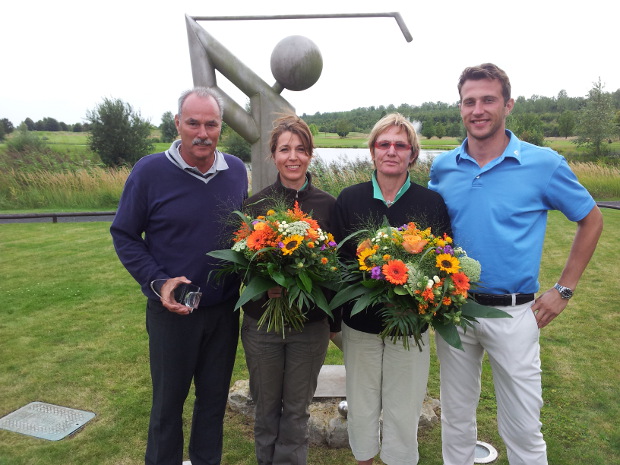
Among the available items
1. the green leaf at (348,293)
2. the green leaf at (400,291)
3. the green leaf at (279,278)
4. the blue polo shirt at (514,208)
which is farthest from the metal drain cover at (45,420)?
the blue polo shirt at (514,208)

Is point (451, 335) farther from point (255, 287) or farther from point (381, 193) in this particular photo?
point (255, 287)

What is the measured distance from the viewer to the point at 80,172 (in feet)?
56.6

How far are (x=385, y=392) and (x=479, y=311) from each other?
0.81m

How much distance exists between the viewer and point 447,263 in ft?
7.28

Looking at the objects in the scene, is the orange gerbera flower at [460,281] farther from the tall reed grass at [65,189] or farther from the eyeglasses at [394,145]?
the tall reed grass at [65,189]

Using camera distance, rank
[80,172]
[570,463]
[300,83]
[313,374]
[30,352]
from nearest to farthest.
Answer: [313,374] → [570,463] → [300,83] → [30,352] → [80,172]

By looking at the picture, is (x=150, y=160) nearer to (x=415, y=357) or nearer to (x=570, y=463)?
(x=415, y=357)

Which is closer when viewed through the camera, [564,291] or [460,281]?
[460,281]

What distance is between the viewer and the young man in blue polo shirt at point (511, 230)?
2.63 m

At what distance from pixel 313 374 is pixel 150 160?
5.28 feet

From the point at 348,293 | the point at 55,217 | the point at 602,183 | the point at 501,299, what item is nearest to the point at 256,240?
the point at 348,293

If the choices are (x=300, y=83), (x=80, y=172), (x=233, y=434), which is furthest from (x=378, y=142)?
(x=80, y=172)

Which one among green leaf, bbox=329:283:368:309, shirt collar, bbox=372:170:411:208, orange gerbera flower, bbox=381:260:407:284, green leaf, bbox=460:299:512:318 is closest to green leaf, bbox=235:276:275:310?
green leaf, bbox=329:283:368:309

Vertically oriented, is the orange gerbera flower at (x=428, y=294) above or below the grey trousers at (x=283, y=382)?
above
